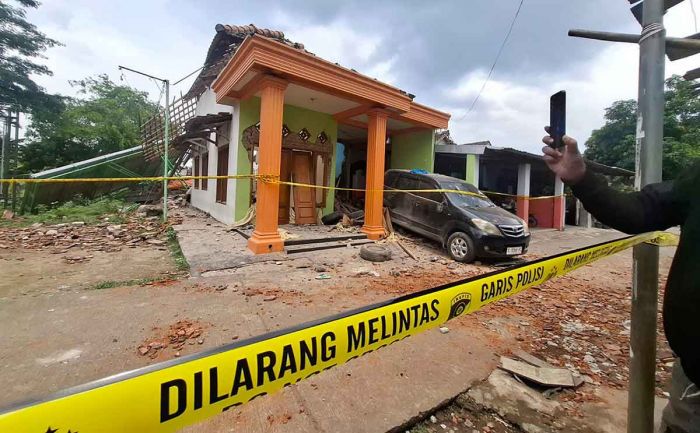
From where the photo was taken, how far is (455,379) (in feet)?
7.53

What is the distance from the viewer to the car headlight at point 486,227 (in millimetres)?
5934

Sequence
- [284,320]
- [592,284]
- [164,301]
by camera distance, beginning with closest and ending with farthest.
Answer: [284,320], [164,301], [592,284]

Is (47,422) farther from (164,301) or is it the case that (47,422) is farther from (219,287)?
(219,287)

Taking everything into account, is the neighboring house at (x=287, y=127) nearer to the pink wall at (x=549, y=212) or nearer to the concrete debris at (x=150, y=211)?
the concrete debris at (x=150, y=211)

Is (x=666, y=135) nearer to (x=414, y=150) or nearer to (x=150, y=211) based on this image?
(x=414, y=150)

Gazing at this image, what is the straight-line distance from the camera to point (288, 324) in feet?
10.3

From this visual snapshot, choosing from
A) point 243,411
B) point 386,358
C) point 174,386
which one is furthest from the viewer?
point 386,358

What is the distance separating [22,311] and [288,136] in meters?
6.13

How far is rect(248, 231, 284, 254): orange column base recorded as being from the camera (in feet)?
18.4

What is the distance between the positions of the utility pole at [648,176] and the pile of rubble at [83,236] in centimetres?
759

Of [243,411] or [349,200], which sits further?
[349,200]

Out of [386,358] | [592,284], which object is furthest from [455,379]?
[592,284]

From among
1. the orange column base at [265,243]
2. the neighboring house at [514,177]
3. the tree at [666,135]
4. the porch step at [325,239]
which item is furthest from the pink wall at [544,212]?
the orange column base at [265,243]

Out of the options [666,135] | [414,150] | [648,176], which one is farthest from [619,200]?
[666,135]
